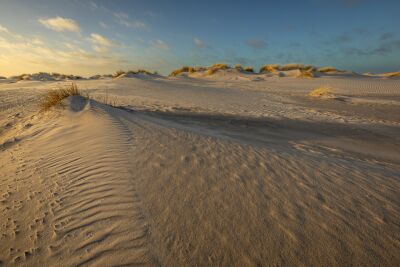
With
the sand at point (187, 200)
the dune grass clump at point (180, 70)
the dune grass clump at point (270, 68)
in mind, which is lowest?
the sand at point (187, 200)

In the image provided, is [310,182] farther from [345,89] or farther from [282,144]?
[345,89]

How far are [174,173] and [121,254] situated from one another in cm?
120

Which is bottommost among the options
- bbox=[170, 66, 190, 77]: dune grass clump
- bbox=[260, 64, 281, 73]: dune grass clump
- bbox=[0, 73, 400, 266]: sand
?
bbox=[0, 73, 400, 266]: sand

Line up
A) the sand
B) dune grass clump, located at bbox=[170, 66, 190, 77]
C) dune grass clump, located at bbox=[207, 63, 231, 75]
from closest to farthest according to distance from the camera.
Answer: the sand < dune grass clump, located at bbox=[207, 63, 231, 75] < dune grass clump, located at bbox=[170, 66, 190, 77]

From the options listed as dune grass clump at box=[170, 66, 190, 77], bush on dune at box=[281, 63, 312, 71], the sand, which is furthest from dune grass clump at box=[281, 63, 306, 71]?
the sand

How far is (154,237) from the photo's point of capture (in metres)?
1.84

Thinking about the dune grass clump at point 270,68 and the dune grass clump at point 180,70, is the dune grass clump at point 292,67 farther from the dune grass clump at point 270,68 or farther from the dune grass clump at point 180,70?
the dune grass clump at point 180,70

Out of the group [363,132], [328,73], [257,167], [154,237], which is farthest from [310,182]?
[328,73]

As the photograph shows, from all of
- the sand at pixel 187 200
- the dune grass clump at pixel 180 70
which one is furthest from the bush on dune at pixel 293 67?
the sand at pixel 187 200

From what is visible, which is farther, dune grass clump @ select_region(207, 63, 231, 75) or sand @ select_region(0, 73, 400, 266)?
dune grass clump @ select_region(207, 63, 231, 75)

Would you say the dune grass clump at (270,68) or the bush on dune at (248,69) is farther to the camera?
the bush on dune at (248,69)

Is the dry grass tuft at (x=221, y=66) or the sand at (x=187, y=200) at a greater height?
the dry grass tuft at (x=221, y=66)

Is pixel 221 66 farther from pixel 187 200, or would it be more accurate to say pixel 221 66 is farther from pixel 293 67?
pixel 187 200

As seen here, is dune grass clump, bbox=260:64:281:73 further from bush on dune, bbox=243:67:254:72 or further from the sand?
the sand
